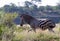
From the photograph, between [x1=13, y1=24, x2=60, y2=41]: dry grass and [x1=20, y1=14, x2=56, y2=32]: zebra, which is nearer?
[x1=13, y1=24, x2=60, y2=41]: dry grass

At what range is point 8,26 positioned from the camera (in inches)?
393

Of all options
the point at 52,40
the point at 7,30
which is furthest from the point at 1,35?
the point at 52,40

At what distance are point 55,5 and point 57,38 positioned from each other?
382 inches

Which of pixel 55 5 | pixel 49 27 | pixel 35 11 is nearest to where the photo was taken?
pixel 49 27

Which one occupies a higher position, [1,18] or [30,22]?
[1,18]

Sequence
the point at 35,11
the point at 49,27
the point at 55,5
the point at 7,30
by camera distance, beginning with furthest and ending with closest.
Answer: the point at 55,5
the point at 35,11
the point at 49,27
the point at 7,30

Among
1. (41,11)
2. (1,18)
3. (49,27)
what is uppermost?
(1,18)

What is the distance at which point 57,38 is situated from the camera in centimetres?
995

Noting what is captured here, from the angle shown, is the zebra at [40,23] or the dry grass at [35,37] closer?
the dry grass at [35,37]

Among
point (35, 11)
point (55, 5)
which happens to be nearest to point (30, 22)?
point (35, 11)

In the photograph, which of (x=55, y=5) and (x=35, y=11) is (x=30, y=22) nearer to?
(x=35, y=11)

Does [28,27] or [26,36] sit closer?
[26,36]

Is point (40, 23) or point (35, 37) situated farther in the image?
point (40, 23)

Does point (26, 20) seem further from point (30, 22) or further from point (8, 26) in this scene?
point (8, 26)
